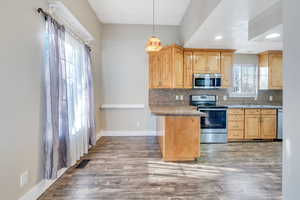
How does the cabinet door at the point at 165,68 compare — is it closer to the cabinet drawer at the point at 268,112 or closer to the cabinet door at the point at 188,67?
the cabinet door at the point at 188,67

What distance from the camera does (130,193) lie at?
2.27m

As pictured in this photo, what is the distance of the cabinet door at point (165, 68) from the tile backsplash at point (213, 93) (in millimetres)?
430

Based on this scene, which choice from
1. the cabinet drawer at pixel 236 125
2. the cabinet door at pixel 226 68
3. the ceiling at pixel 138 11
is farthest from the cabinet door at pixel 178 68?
the cabinet drawer at pixel 236 125

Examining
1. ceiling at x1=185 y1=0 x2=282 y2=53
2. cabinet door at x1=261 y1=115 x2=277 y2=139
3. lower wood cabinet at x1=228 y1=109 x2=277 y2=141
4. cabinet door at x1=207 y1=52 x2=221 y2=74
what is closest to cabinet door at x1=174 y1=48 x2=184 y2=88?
ceiling at x1=185 y1=0 x2=282 y2=53

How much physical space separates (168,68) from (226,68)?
5.42ft

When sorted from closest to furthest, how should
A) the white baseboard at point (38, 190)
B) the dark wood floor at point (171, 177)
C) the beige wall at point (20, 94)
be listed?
the beige wall at point (20, 94) < the white baseboard at point (38, 190) < the dark wood floor at point (171, 177)

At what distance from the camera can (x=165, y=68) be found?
192 inches

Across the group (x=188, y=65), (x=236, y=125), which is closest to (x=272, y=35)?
(x=188, y=65)

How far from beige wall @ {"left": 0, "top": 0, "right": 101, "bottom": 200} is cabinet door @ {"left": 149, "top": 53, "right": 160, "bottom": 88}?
315cm

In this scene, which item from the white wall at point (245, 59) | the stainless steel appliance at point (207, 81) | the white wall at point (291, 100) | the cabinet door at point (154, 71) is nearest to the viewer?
the white wall at point (291, 100)

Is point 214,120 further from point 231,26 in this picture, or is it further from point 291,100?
point 291,100

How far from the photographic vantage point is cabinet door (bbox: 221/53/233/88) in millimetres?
4945

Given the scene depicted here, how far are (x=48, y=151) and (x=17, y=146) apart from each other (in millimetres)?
466

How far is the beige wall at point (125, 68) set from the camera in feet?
16.9
